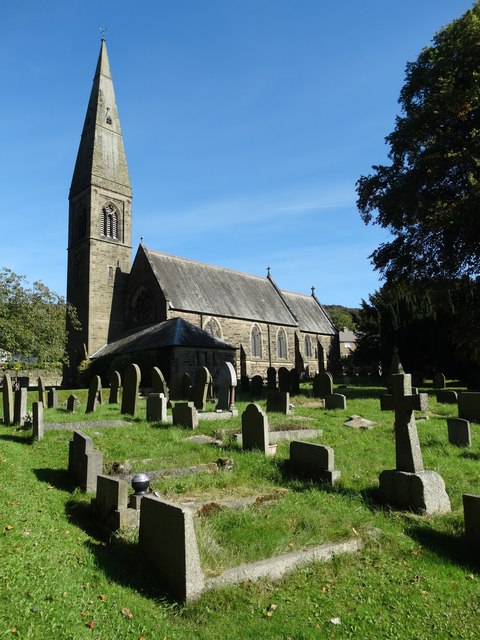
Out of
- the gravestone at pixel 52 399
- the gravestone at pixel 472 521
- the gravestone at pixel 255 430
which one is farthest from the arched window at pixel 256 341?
the gravestone at pixel 472 521

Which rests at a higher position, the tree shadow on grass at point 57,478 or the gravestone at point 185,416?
the gravestone at point 185,416

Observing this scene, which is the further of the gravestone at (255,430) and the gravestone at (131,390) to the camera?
the gravestone at (131,390)

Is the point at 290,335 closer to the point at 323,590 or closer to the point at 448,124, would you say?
the point at 448,124

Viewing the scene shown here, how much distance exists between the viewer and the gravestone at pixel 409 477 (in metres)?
5.46

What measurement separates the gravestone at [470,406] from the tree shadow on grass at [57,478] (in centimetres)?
904

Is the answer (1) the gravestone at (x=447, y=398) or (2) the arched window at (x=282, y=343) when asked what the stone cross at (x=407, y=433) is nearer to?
(1) the gravestone at (x=447, y=398)

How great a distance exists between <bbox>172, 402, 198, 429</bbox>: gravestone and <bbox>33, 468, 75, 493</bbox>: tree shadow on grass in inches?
130

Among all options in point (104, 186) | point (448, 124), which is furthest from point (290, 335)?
point (448, 124)

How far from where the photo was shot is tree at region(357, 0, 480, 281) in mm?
17406

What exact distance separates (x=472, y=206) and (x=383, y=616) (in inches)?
614

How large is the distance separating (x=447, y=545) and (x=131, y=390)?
9300mm

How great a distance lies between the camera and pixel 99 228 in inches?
1377

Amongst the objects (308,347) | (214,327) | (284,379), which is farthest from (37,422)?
(308,347)

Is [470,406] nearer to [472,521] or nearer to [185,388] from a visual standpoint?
[472,521]
